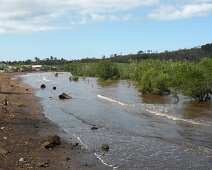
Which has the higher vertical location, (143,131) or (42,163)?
(42,163)

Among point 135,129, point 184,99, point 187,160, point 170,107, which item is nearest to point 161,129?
point 135,129

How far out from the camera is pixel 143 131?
36719 mm

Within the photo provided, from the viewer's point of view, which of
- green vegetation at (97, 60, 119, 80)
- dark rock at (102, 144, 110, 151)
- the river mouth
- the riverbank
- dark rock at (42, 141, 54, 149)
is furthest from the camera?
green vegetation at (97, 60, 119, 80)

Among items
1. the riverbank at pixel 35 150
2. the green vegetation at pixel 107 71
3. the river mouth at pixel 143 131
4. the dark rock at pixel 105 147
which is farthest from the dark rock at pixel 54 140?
the green vegetation at pixel 107 71

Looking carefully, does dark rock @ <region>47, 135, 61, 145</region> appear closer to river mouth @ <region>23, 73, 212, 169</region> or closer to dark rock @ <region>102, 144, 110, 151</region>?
river mouth @ <region>23, 73, 212, 169</region>

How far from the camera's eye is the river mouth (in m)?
26.4

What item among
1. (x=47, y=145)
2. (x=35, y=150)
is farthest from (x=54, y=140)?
(x=35, y=150)

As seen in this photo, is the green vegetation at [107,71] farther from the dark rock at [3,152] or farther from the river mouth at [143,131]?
the dark rock at [3,152]

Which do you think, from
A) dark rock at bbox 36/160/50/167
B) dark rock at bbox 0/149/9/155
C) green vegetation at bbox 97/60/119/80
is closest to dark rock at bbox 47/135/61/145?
dark rock at bbox 0/149/9/155

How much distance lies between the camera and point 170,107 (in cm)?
5556

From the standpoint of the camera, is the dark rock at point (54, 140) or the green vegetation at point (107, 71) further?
the green vegetation at point (107, 71)

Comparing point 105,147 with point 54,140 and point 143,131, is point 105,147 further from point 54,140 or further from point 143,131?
point 143,131

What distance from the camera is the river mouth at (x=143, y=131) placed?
26.4 meters

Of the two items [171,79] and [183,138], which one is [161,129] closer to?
[183,138]
